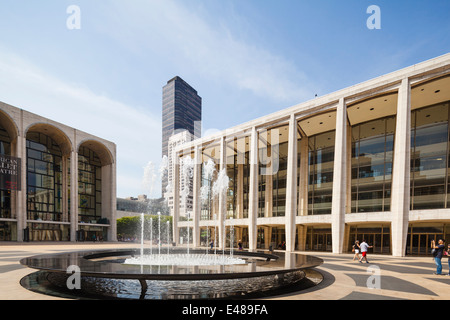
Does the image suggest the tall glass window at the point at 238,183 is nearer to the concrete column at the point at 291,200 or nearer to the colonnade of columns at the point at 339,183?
the colonnade of columns at the point at 339,183

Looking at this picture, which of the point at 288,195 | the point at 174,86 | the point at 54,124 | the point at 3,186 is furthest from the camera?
the point at 174,86

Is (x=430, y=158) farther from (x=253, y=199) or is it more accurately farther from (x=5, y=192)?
(x=5, y=192)

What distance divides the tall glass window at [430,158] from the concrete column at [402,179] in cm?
528

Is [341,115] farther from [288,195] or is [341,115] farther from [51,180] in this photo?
[51,180]

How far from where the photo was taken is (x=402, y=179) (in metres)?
22.1

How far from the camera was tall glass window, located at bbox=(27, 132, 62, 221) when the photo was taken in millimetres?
40562

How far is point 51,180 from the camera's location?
43531mm

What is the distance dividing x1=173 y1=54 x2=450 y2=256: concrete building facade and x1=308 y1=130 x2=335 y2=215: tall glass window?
120 millimetres

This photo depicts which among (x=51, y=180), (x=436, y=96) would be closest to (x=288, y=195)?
(x=436, y=96)

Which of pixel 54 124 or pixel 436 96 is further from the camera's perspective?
pixel 54 124

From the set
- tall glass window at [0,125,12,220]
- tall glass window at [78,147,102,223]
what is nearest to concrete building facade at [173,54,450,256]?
tall glass window at [78,147,102,223]

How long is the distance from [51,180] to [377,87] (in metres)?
46.0

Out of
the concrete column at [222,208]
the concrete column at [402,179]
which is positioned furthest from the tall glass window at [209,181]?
the concrete column at [402,179]
